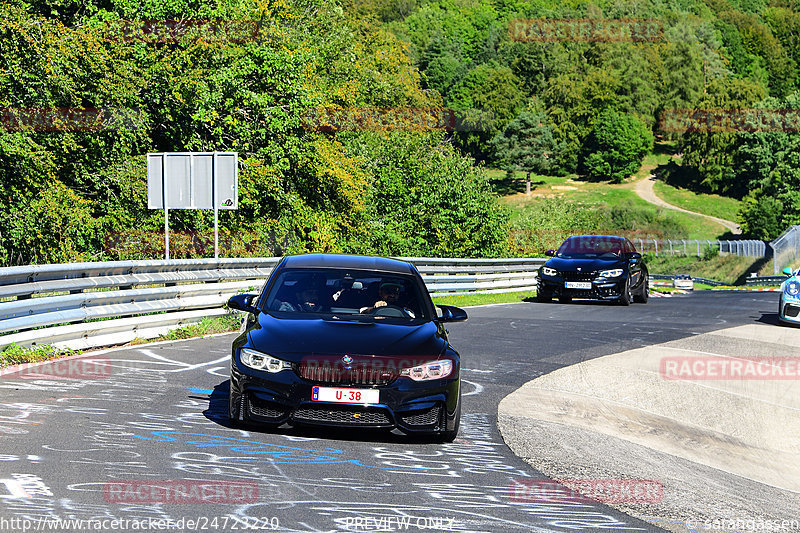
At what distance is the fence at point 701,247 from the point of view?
76.2m

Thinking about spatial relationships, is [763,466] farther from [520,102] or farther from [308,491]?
[520,102]

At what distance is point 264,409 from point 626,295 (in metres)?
16.9

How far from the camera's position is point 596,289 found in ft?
73.5

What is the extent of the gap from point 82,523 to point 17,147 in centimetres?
1778

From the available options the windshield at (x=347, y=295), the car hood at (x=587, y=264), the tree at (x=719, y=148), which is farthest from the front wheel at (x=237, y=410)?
the tree at (x=719, y=148)

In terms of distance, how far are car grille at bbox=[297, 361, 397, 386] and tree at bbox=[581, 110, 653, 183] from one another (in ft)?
429

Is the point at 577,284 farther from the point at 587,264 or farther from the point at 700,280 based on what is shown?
the point at 700,280

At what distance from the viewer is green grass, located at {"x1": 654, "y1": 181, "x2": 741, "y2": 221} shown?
120 m

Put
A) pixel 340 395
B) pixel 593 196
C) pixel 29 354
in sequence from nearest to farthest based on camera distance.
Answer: pixel 340 395 → pixel 29 354 → pixel 593 196

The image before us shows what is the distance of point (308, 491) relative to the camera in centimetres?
562

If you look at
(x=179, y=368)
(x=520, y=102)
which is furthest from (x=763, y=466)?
(x=520, y=102)

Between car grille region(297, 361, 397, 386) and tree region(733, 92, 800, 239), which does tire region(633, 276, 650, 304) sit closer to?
car grille region(297, 361, 397, 386)

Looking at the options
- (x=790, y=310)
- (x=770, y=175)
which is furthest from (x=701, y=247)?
(x=790, y=310)

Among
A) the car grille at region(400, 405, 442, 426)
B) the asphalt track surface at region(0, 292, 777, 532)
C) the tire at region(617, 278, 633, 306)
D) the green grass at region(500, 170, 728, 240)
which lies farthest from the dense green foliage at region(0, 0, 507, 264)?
the green grass at region(500, 170, 728, 240)
